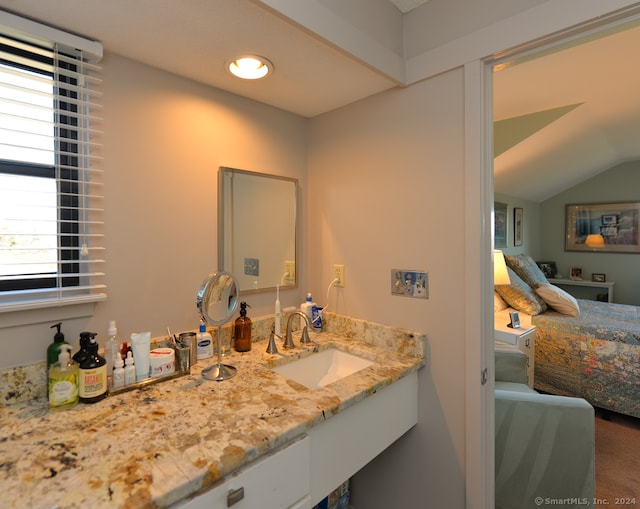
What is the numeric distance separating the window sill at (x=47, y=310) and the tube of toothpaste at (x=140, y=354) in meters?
0.18

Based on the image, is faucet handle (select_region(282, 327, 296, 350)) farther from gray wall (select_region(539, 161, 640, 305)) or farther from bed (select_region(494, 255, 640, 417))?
gray wall (select_region(539, 161, 640, 305))

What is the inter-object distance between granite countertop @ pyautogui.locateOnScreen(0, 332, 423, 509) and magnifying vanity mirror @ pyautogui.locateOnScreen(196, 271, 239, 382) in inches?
1.7

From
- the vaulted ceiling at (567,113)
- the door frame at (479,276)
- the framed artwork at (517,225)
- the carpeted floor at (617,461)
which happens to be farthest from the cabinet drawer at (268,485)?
the framed artwork at (517,225)

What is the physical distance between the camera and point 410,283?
142 centimetres

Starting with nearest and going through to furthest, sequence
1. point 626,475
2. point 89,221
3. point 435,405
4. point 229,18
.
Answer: point 229,18 < point 89,221 < point 435,405 < point 626,475

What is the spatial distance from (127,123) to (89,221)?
0.38 meters

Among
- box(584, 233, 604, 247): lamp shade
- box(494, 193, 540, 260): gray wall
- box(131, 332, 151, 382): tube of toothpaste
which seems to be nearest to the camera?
box(131, 332, 151, 382): tube of toothpaste

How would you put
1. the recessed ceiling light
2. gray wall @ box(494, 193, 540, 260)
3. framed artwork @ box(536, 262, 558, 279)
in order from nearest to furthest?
the recessed ceiling light, gray wall @ box(494, 193, 540, 260), framed artwork @ box(536, 262, 558, 279)

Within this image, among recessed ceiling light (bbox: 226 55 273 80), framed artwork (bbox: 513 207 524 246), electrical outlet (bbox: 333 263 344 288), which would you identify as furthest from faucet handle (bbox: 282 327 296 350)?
framed artwork (bbox: 513 207 524 246)

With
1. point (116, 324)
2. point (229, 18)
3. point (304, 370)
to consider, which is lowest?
point (304, 370)

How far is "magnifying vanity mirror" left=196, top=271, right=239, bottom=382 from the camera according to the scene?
115 centimetres

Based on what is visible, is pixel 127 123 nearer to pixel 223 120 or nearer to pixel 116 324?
pixel 223 120

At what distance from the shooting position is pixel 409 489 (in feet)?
4.78

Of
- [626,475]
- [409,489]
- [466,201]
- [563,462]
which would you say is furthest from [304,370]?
[626,475]
